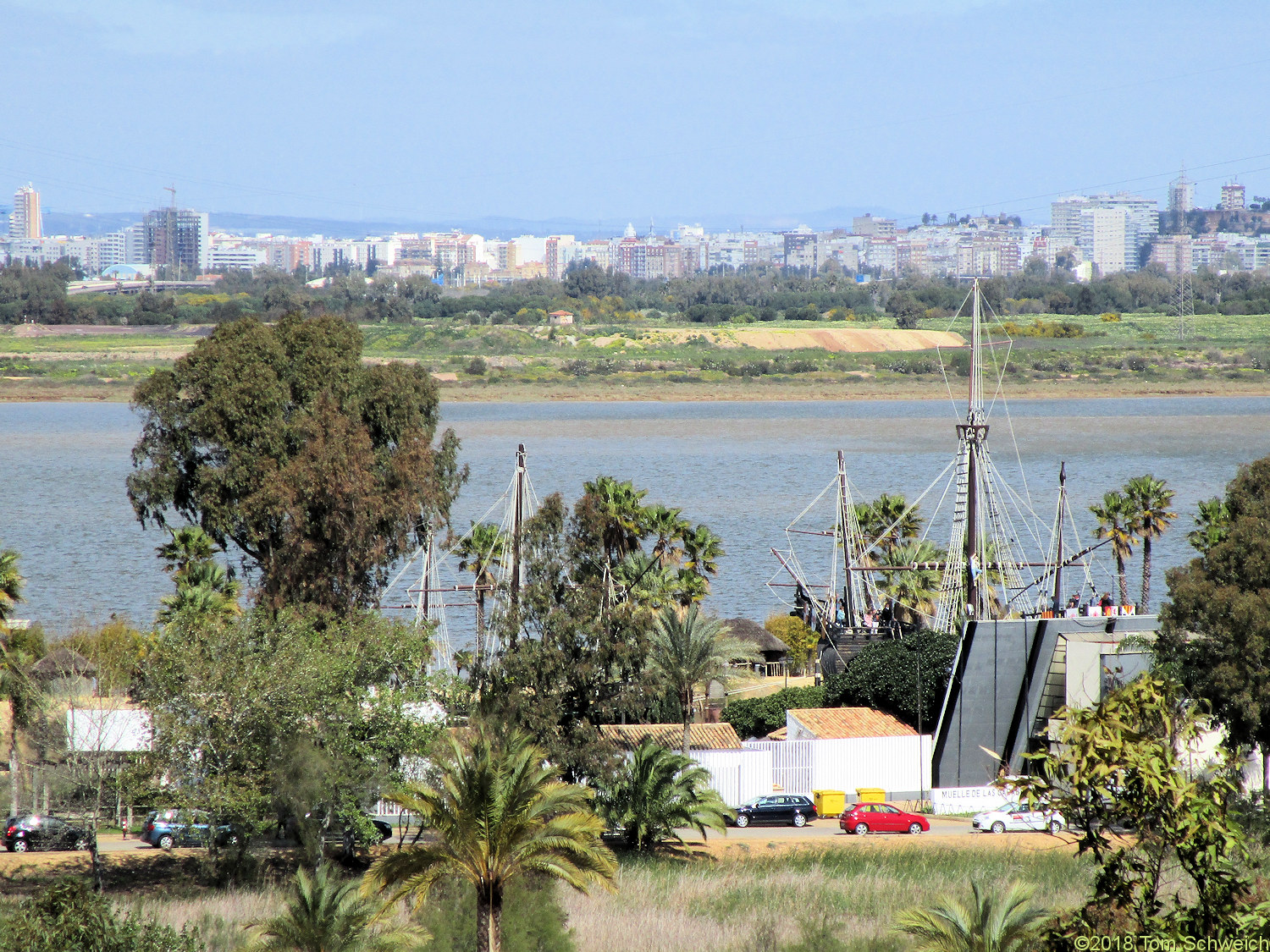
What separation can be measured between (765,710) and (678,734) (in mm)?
4522

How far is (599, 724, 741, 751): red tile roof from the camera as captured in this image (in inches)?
1204

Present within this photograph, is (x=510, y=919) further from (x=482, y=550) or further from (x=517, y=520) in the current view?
(x=482, y=550)

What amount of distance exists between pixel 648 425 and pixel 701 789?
101 metres

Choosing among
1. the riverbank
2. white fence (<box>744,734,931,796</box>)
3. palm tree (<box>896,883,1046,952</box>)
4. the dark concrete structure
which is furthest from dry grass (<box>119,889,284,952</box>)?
the riverbank

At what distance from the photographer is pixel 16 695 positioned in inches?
1037

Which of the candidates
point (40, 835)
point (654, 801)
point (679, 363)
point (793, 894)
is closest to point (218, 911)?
point (40, 835)

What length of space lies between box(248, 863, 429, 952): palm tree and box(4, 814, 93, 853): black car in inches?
393

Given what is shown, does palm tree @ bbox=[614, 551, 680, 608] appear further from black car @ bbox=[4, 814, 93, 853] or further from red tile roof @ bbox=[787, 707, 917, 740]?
black car @ bbox=[4, 814, 93, 853]

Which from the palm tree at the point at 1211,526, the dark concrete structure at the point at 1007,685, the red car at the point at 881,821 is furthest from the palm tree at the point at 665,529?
the palm tree at the point at 1211,526

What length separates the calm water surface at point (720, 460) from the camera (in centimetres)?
6203

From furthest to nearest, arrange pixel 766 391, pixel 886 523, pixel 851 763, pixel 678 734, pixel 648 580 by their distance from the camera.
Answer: pixel 766 391, pixel 886 523, pixel 648 580, pixel 678 734, pixel 851 763

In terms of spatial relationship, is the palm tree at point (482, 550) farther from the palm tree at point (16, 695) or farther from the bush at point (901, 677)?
the palm tree at point (16, 695)

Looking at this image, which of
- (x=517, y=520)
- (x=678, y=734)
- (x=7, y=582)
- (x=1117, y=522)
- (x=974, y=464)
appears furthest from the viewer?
(x=1117, y=522)

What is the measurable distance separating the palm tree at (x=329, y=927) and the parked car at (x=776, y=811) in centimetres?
1162
